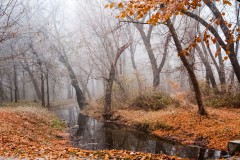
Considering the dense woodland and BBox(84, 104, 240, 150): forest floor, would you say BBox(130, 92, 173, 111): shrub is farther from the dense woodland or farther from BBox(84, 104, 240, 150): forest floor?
BBox(84, 104, 240, 150): forest floor

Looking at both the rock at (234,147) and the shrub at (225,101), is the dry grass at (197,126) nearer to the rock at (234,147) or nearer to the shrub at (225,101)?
A: the shrub at (225,101)

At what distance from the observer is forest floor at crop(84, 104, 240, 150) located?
10589mm

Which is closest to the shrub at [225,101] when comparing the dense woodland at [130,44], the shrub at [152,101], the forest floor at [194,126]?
the dense woodland at [130,44]

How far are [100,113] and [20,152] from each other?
45.0 feet

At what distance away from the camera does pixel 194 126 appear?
1250 centimetres

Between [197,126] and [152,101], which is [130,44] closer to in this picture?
[152,101]

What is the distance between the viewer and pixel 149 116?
15.9 metres

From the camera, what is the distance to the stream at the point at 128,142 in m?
9.85

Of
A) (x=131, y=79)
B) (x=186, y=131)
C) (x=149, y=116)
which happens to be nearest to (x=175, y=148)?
(x=186, y=131)

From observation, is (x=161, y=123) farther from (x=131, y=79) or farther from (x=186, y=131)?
(x=131, y=79)

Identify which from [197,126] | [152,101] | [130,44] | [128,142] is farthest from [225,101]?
[130,44]

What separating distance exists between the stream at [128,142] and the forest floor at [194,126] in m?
0.53

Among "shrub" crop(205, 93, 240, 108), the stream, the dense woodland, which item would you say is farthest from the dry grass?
"shrub" crop(205, 93, 240, 108)

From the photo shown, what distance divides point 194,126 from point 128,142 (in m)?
3.25
